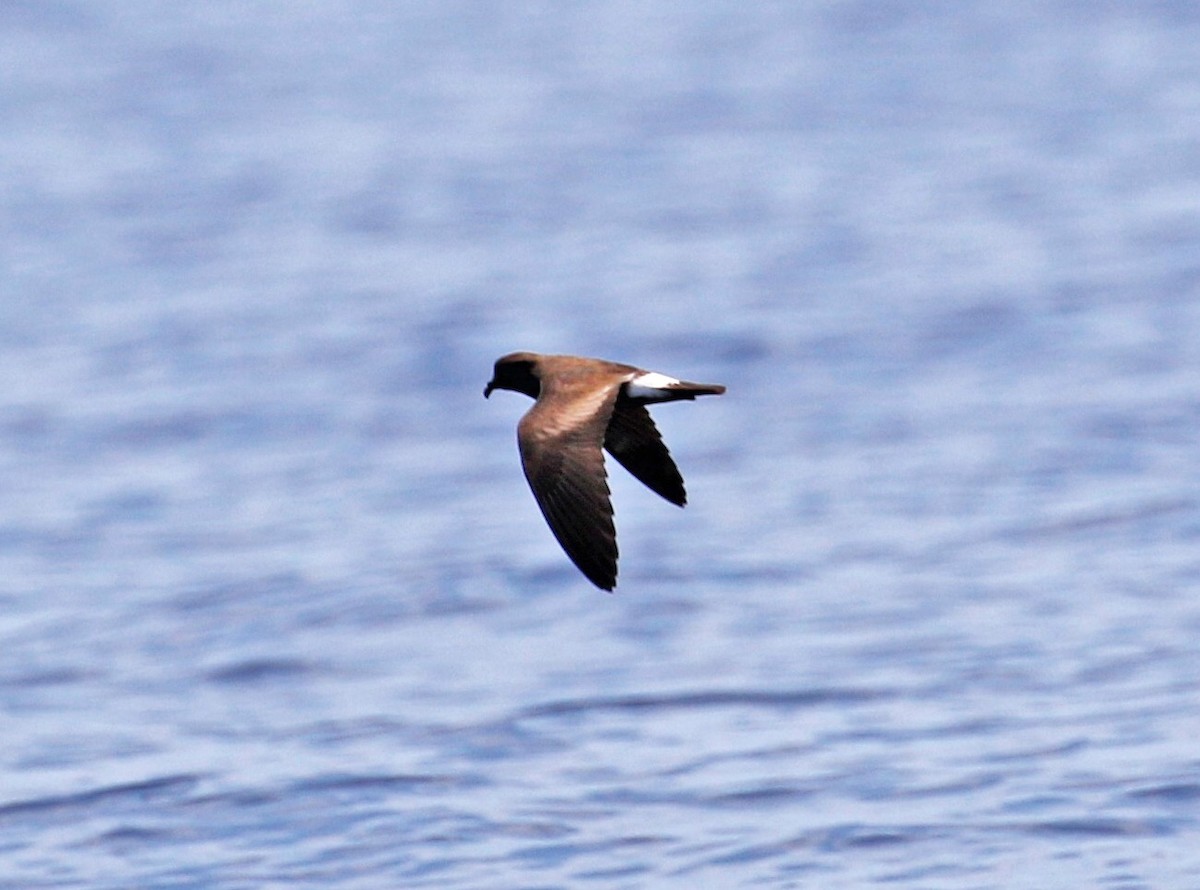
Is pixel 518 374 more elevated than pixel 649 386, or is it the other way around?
pixel 518 374

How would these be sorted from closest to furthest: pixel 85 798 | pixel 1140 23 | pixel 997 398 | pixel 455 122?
pixel 85 798, pixel 997 398, pixel 455 122, pixel 1140 23

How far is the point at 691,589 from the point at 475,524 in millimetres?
1533

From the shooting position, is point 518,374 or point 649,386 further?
point 518,374

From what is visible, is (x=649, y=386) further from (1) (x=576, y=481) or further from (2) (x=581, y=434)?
(1) (x=576, y=481)

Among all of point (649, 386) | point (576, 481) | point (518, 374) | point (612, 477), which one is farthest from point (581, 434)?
point (612, 477)

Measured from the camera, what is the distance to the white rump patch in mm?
6656

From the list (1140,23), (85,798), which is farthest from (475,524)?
(1140,23)

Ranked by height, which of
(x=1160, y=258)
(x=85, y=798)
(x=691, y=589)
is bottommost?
(x=85, y=798)

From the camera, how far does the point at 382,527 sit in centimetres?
1295

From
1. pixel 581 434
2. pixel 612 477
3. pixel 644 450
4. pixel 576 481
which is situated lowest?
pixel 576 481

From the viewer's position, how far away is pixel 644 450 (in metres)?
7.44

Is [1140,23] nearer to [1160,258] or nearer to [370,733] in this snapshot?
[1160,258]

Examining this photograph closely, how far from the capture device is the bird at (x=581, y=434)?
6.25 metres

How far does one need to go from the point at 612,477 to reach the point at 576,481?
7.29 meters
